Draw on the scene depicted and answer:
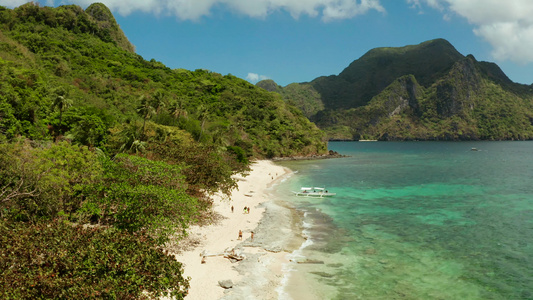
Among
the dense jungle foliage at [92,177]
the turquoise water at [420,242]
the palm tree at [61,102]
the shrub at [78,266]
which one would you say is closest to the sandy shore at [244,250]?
the dense jungle foliage at [92,177]

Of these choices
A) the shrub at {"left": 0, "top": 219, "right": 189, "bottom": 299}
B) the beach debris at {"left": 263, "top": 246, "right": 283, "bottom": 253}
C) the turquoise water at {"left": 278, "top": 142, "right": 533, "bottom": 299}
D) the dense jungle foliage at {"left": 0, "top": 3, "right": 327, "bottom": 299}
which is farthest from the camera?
the beach debris at {"left": 263, "top": 246, "right": 283, "bottom": 253}

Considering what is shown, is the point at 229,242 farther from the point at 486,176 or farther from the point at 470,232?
the point at 486,176

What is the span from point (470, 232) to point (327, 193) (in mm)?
23564

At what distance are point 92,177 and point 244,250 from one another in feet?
44.7

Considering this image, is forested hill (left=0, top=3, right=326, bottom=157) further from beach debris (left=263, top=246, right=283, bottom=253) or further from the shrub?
the shrub

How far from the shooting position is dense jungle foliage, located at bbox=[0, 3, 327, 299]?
13.2 m

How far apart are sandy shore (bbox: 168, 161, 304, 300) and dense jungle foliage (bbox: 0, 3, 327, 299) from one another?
6.73 ft

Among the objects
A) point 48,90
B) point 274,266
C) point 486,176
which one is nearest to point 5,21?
point 48,90

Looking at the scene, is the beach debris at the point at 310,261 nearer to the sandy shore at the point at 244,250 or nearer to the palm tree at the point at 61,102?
the sandy shore at the point at 244,250

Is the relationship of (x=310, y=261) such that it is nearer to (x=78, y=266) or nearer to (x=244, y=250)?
(x=244, y=250)

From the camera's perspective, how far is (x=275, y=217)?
38688mm

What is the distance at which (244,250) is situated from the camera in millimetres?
27562

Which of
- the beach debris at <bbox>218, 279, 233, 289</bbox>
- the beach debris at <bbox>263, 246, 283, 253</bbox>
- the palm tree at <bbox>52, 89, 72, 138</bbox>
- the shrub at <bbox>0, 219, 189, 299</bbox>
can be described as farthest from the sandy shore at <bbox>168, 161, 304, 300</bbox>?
the palm tree at <bbox>52, 89, 72, 138</bbox>

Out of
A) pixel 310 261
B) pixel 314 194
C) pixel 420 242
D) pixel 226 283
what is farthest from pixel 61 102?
pixel 420 242
